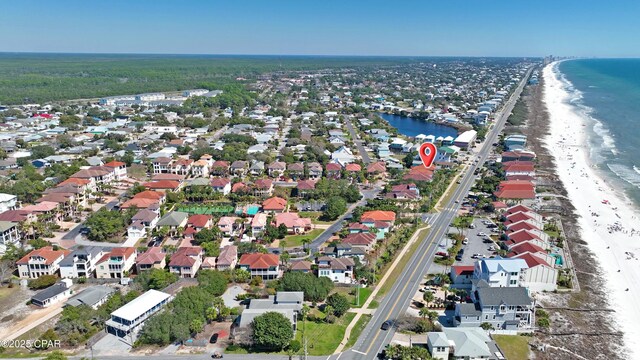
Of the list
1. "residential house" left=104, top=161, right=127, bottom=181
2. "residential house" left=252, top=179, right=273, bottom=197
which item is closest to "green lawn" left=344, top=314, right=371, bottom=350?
"residential house" left=252, top=179, right=273, bottom=197

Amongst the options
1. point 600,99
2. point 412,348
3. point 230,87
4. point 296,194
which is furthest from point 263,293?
point 600,99

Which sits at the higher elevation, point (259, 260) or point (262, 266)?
point (259, 260)

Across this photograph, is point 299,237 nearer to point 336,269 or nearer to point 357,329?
point 336,269

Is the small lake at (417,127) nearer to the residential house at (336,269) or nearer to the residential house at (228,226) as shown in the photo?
the residential house at (228,226)

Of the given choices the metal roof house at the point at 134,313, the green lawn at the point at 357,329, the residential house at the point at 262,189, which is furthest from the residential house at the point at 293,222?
the metal roof house at the point at 134,313

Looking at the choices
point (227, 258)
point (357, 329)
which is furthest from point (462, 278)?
point (227, 258)

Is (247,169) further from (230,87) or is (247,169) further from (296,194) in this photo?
(230,87)
